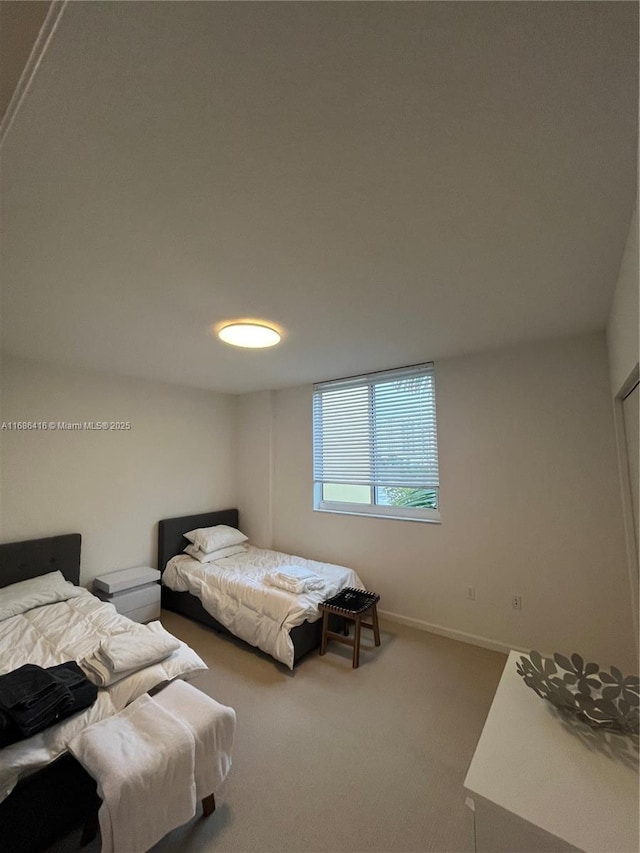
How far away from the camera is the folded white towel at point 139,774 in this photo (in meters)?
1.13

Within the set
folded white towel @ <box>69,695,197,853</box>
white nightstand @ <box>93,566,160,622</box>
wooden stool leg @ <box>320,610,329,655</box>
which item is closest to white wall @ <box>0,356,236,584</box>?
white nightstand @ <box>93,566,160,622</box>

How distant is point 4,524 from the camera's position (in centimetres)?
271

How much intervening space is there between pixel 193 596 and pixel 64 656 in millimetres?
1389

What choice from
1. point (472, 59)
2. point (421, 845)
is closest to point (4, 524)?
point (421, 845)

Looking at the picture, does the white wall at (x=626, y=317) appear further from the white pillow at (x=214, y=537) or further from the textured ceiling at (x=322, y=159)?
the white pillow at (x=214, y=537)

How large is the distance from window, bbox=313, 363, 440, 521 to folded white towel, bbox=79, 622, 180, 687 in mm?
2144

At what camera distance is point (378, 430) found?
347 cm

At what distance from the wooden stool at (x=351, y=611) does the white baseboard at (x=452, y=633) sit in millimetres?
380

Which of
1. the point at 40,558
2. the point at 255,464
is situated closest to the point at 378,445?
the point at 255,464

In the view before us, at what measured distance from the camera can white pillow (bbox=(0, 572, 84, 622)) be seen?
7.66 ft

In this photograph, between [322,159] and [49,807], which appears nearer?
[322,159]

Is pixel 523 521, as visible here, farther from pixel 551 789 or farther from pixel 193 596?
pixel 193 596

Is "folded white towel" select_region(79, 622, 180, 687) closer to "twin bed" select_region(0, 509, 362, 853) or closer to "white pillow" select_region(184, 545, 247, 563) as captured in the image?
"twin bed" select_region(0, 509, 362, 853)

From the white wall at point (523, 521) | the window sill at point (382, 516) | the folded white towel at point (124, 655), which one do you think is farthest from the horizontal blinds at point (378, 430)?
the folded white towel at point (124, 655)
